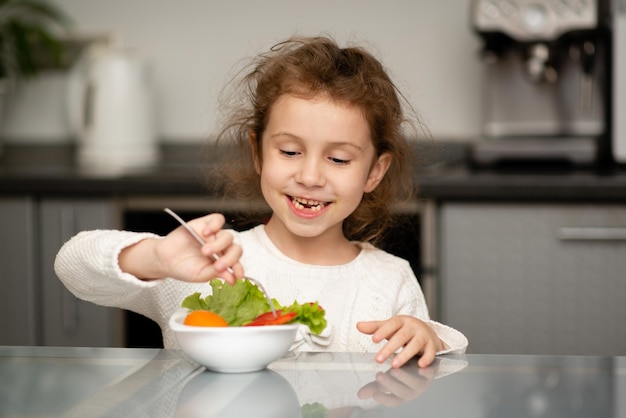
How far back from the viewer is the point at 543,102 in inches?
93.2

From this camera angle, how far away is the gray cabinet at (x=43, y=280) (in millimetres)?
2201

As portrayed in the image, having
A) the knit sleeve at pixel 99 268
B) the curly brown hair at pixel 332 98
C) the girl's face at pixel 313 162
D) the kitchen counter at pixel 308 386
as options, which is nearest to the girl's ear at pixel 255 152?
the curly brown hair at pixel 332 98

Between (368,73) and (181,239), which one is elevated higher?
(368,73)

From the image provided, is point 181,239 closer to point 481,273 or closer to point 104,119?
point 481,273

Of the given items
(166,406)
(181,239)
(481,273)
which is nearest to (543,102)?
(481,273)

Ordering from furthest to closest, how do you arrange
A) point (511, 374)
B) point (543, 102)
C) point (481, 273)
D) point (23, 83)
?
point (23, 83)
point (543, 102)
point (481, 273)
point (511, 374)

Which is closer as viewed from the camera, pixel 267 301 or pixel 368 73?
pixel 267 301

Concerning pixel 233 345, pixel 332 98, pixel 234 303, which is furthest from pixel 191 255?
pixel 332 98

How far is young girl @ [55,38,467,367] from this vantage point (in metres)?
1.18

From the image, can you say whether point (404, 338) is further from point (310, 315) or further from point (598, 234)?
point (598, 234)

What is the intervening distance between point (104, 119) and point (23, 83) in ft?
1.47

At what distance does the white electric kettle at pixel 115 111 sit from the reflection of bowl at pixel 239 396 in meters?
1.64

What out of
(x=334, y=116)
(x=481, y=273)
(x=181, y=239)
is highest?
(x=334, y=116)

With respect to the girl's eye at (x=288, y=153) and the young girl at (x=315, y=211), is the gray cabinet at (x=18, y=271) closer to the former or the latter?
the young girl at (x=315, y=211)
